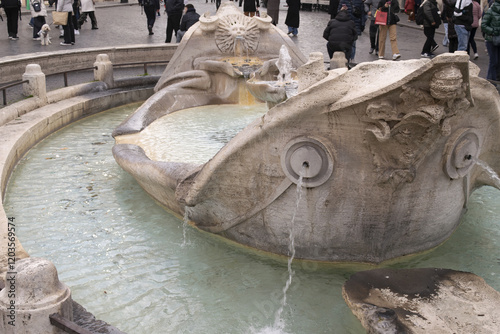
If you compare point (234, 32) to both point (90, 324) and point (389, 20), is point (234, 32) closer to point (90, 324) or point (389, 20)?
point (389, 20)

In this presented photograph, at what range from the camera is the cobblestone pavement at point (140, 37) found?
12.9 metres

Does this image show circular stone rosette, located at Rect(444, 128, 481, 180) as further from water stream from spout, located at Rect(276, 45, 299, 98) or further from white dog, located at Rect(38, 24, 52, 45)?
white dog, located at Rect(38, 24, 52, 45)

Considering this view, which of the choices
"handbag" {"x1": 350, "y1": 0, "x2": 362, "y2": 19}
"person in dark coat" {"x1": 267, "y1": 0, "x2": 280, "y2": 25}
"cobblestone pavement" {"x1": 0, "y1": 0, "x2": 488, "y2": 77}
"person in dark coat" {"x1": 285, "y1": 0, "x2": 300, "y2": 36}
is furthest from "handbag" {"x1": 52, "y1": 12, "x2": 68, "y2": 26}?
"handbag" {"x1": 350, "y1": 0, "x2": 362, "y2": 19}

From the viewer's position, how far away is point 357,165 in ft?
13.2

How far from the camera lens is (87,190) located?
5957 mm

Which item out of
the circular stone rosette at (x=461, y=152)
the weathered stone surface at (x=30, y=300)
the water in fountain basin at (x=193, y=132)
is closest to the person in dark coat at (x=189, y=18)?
the water in fountain basin at (x=193, y=132)

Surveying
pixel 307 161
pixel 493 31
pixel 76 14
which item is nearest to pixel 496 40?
pixel 493 31

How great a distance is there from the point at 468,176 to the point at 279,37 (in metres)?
5.14

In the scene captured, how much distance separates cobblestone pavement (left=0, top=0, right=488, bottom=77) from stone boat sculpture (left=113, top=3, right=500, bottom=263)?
6946 mm

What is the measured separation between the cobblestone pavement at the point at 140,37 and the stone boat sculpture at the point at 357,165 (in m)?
6.95

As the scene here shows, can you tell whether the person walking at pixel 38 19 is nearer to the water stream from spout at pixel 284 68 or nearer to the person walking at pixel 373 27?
the person walking at pixel 373 27

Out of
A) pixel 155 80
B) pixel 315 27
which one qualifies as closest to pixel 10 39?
pixel 155 80

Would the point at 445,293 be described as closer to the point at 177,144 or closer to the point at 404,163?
the point at 404,163

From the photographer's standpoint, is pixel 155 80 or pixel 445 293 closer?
pixel 445 293
